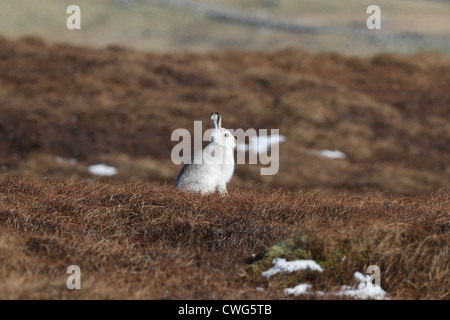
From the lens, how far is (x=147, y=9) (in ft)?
405

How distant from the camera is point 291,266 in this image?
21.1 feet

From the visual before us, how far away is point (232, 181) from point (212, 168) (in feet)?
44.2

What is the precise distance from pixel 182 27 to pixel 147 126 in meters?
87.4

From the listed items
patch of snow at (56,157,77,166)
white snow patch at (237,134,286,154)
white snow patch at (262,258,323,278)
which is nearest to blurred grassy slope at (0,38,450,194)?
patch of snow at (56,157,77,166)

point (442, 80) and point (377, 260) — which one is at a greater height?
point (442, 80)

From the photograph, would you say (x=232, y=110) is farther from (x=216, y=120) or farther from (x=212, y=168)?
(x=212, y=168)

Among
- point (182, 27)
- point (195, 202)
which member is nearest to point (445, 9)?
point (182, 27)

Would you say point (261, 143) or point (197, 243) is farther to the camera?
point (261, 143)

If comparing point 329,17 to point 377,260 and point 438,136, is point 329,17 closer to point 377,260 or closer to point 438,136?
point 438,136

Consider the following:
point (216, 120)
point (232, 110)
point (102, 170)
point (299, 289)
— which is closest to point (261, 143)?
point (232, 110)

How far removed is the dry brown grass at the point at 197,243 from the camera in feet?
19.4

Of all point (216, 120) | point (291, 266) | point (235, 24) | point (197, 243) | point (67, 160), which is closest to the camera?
point (291, 266)

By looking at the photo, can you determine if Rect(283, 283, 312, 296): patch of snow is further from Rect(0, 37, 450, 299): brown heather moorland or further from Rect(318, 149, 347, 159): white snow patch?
Rect(318, 149, 347, 159): white snow patch
